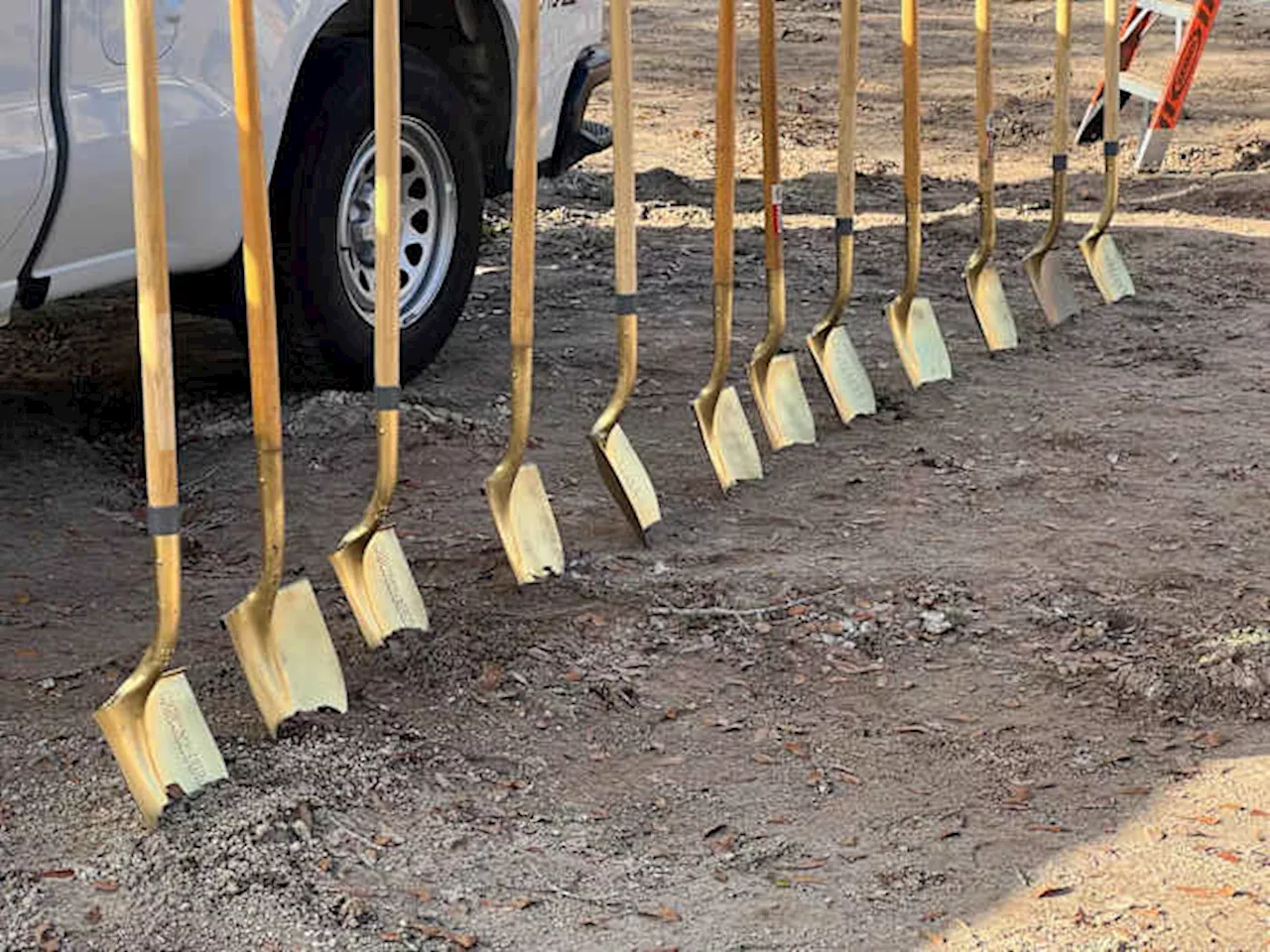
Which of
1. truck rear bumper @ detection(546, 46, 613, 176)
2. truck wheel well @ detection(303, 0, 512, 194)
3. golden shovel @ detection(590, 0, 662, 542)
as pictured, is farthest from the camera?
truck rear bumper @ detection(546, 46, 613, 176)

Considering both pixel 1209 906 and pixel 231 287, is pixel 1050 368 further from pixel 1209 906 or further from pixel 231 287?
pixel 1209 906

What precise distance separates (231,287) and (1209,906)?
3.08 metres

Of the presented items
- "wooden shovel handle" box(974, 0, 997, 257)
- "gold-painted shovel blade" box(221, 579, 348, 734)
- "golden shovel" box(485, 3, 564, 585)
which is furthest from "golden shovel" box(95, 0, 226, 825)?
"wooden shovel handle" box(974, 0, 997, 257)

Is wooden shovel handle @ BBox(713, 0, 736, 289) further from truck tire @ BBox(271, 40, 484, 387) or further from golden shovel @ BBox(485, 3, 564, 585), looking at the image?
truck tire @ BBox(271, 40, 484, 387)

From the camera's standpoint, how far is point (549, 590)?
14.6ft

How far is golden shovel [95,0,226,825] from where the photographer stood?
336cm

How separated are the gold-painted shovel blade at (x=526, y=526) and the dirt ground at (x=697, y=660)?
0.08 m

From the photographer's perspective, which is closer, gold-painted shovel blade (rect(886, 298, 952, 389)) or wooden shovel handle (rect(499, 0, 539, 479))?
wooden shovel handle (rect(499, 0, 539, 479))

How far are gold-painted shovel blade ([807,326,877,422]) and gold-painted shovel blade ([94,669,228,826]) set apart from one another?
2624 mm

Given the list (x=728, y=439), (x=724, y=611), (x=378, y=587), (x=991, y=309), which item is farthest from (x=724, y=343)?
(x=991, y=309)

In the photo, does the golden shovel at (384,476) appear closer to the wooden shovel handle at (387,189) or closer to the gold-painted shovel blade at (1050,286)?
the wooden shovel handle at (387,189)

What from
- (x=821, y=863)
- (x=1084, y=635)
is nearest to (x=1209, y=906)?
(x=821, y=863)

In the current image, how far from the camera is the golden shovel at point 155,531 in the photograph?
3355mm

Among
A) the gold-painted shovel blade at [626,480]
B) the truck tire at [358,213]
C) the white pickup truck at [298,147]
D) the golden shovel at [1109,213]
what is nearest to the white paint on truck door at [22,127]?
the white pickup truck at [298,147]
